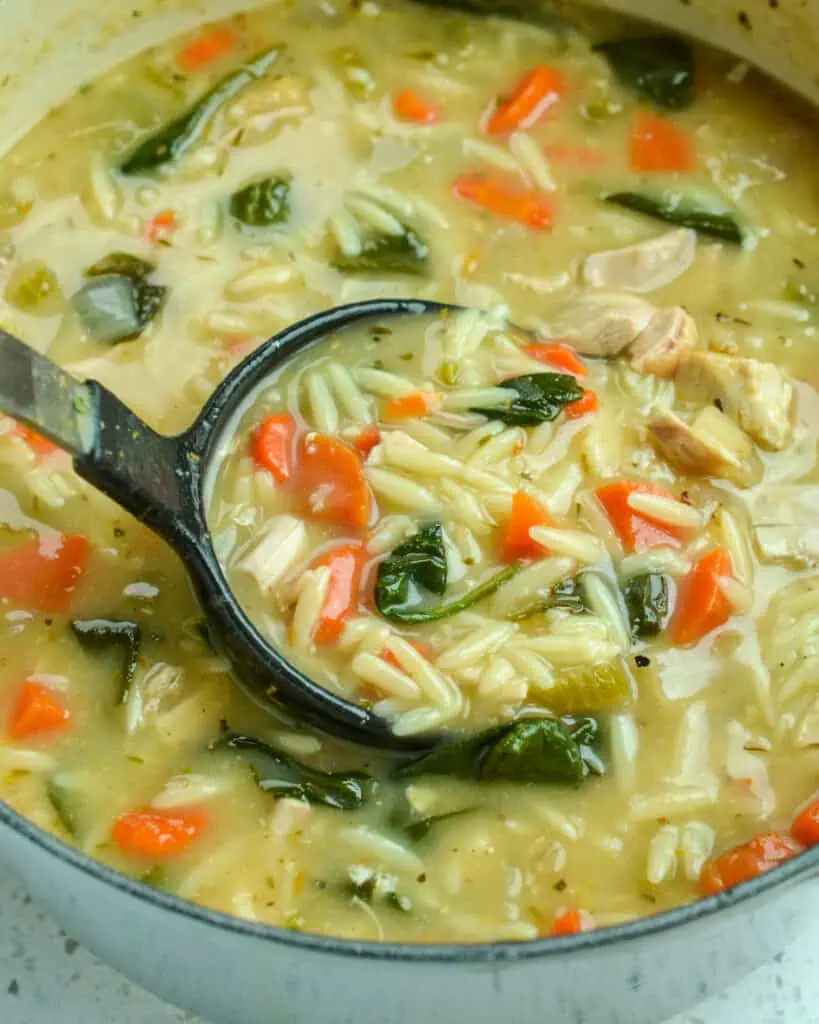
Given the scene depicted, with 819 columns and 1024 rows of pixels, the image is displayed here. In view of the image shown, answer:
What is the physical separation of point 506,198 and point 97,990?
2006 millimetres

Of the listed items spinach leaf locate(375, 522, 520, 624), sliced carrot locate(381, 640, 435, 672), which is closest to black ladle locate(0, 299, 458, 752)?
sliced carrot locate(381, 640, 435, 672)

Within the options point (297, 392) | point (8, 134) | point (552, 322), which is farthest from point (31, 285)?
point (552, 322)

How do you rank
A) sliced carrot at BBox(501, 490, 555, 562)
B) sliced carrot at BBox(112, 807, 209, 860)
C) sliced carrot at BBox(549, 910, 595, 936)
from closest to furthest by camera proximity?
1. sliced carrot at BBox(549, 910, 595, 936)
2. sliced carrot at BBox(112, 807, 209, 860)
3. sliced carrot at BBox(501, 490, 555, 562)

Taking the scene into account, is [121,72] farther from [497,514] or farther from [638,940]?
[638,940]

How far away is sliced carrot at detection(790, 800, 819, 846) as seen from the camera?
94.5 inches

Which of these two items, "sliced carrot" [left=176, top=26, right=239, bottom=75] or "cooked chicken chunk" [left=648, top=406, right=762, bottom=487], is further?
"sliced carrot" [left=176, top=26, right=239, bottom=75]

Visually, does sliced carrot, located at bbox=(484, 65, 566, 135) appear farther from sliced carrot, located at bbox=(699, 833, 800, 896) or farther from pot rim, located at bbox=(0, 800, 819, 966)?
pot rim, located at bbox=(0, 800, 819, 966)

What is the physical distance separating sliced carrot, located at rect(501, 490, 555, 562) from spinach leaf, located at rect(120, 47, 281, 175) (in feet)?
4.36

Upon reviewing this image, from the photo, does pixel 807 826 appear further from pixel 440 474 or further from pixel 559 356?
pixel 559 356

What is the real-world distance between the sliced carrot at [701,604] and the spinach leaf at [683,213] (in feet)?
3.04

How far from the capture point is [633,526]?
2.69m

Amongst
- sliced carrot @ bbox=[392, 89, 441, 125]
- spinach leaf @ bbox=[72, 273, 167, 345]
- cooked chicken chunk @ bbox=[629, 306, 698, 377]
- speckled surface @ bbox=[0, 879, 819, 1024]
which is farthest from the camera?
sliced carrot @ bbox=[392, 89, 441, 125]

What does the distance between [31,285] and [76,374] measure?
0.29 meters

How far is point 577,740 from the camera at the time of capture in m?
2.48
